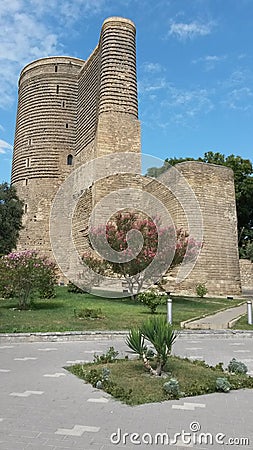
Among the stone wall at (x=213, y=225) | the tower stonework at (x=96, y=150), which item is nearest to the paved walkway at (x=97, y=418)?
the stone wall at (x=213, y=225)

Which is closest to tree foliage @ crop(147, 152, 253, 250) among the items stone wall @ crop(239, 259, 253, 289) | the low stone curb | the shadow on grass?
stone wall @ crop(239, 259, 253, 289)

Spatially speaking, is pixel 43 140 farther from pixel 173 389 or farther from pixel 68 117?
pixel 173 389

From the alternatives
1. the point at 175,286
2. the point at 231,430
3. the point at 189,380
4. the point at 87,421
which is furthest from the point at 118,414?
the point at 175,286

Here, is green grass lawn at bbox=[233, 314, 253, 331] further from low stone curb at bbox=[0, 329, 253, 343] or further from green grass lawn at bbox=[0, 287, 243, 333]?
green grass lawn at bbox=[0, 287, 243, 333]

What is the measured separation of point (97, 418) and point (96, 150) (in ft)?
70.2

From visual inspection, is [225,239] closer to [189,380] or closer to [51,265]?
[51,265]

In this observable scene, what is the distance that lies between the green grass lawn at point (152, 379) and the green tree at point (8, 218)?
56.8 ft

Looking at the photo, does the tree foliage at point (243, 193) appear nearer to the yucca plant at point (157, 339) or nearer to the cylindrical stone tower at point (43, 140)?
the cylindrical stone tower at point (43, 140)

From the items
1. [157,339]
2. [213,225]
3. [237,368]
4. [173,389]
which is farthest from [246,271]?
[173,389]

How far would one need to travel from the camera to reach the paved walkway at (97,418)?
284 cm

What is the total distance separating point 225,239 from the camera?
2222cm

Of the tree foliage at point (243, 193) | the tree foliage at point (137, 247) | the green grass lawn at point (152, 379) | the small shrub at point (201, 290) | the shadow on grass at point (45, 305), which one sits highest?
the tree foliage at point (243, 193)

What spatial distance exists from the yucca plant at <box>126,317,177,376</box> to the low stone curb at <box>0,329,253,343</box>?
338cm

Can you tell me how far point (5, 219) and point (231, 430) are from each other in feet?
66.5
